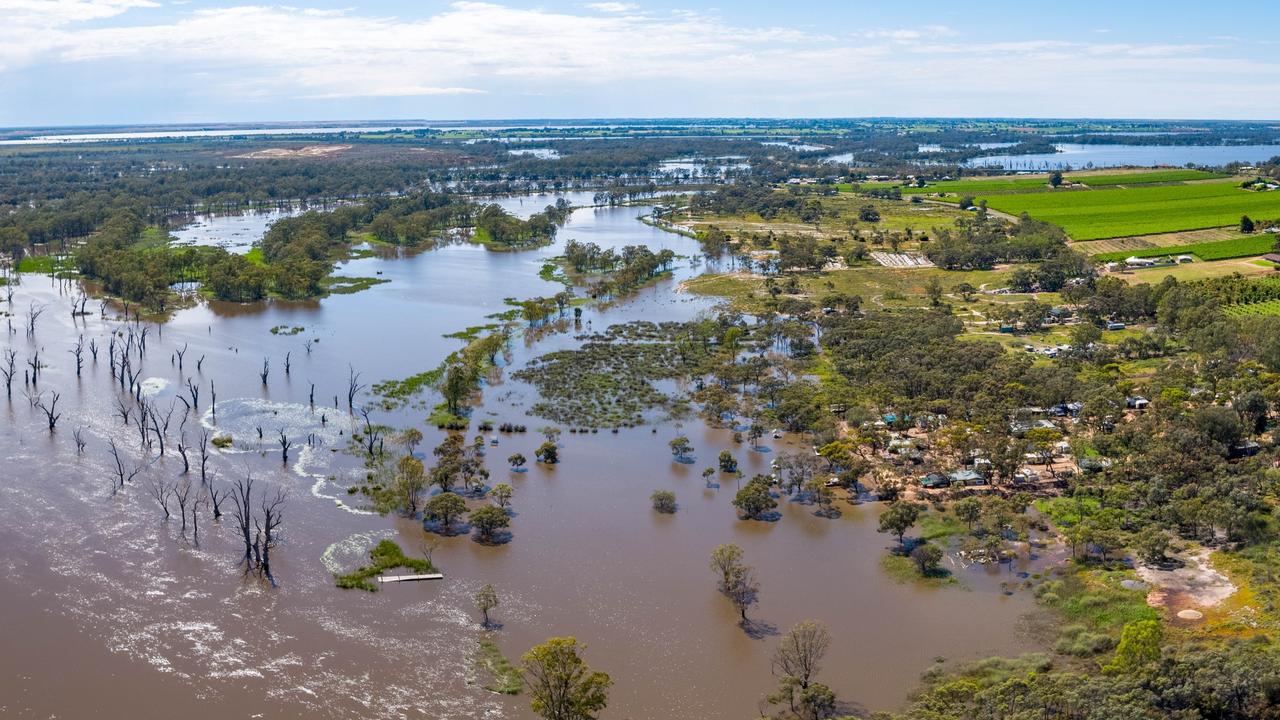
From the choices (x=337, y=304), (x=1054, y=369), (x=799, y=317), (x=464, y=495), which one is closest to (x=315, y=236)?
(x=337, y=304)

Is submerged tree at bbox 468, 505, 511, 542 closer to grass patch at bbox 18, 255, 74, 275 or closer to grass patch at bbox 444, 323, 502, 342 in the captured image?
grass patch at bbox 444, 323, 502, 342

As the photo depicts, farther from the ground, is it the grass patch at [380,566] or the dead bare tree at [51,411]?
the dead bare tree at [51,411]

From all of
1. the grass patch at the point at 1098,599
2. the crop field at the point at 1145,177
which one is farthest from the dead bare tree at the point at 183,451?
the crop field at the point at 1145,177

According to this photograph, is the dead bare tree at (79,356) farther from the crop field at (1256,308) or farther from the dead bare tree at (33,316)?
the crop field at (1256,308)

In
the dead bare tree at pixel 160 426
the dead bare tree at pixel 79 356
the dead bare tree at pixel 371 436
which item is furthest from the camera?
the dead bare tree at pixel 79 356

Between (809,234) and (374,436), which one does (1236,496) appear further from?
(809,234)

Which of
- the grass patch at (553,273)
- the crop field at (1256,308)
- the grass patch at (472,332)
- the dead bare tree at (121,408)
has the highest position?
the grass patch at (553,273)
